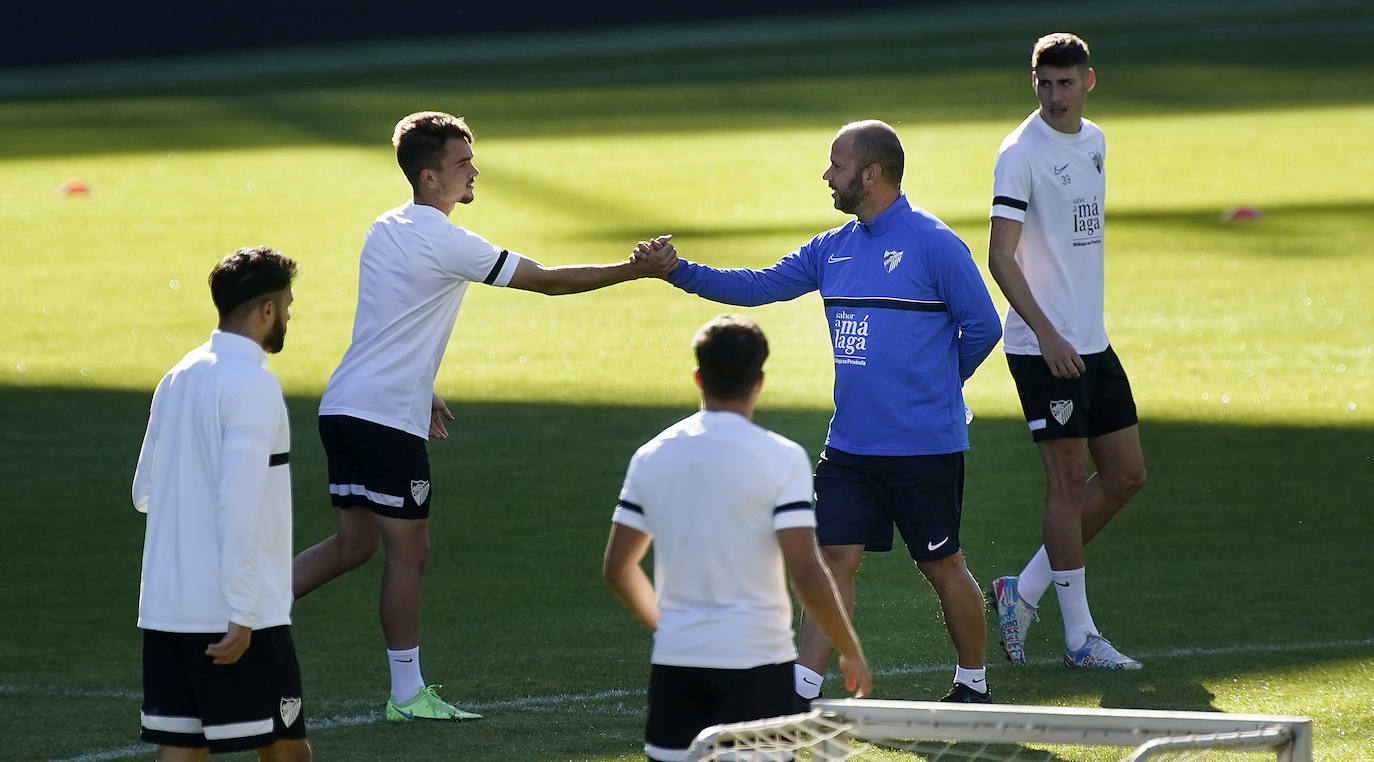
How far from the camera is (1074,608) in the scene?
6.75m

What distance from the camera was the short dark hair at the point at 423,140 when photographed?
247 inches

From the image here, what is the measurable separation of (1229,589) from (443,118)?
3706 millimetres

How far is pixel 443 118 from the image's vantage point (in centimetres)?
635

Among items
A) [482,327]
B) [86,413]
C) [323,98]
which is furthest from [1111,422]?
[323,98]

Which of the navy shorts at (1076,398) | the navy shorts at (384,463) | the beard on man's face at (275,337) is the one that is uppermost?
the beard on man's face at (275,337)

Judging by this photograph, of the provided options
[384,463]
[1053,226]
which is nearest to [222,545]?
[384,463]

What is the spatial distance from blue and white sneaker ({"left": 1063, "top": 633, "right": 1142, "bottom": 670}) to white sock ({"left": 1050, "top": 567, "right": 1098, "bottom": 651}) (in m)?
0.03

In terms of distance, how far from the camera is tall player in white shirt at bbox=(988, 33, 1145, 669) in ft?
22.4

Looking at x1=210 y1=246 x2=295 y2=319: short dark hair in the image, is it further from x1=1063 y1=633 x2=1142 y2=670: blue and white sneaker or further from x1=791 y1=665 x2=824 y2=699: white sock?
x1=1063 y1=633 x2=1142 y2=670: blue and white sneaker

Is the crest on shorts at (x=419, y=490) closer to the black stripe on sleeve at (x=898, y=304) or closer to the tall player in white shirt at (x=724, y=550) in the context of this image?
the black stripe on sleeve at (x=898, y=304)

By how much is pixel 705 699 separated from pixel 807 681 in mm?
1754

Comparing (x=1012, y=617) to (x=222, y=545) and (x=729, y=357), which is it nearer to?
(x=729, y=357)

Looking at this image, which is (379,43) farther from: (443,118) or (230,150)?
(443,118)

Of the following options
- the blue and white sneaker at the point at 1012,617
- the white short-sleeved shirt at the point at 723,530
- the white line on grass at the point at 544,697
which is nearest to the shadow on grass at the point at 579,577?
the white line on grass at the point at 544,697
